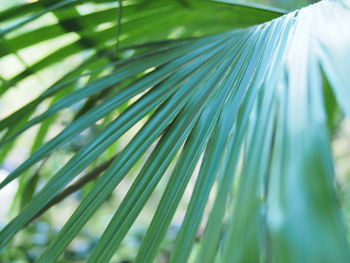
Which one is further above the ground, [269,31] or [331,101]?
[331,101]

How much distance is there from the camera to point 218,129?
0.42 meters

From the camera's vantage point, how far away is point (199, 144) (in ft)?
1.43

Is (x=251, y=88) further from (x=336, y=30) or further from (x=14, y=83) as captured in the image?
(x=14, y=83)

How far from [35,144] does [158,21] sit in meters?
0.34

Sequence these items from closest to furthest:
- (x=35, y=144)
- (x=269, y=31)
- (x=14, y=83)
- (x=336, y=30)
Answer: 1. (x=336, y=30)
2. (x=269, y=31)
3. (x=14, y=83)
4. (x=35, y=144)

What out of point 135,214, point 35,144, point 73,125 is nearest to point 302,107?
point 135,214

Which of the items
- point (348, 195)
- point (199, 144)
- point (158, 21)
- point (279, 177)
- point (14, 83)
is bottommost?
point (279, 177)

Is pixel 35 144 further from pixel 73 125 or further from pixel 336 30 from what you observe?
pixel 336 30

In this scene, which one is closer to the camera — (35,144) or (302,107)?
(302,107)

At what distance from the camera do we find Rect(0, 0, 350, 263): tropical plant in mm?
246

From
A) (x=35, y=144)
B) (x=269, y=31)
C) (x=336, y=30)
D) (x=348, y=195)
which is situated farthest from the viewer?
(x=348, y=195)

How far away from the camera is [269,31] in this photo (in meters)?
0.52

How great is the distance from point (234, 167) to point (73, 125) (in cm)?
27

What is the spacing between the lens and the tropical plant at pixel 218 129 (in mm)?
246
